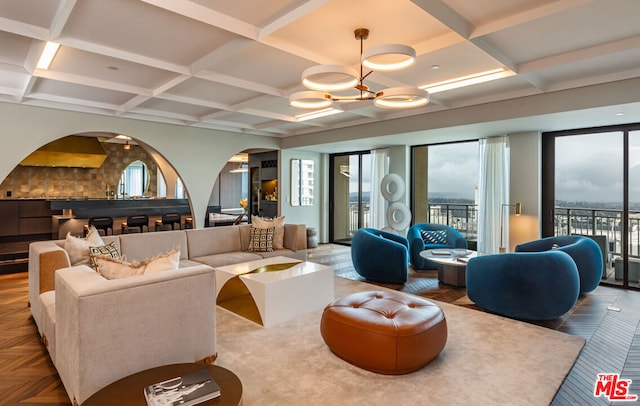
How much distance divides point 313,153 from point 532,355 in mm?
6900

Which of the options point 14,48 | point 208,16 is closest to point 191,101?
point 14,48

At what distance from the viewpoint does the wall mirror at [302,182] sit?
8703 mm

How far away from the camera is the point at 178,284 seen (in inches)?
95.7

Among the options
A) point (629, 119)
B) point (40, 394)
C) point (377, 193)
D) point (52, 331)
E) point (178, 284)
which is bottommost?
point (40, 394)

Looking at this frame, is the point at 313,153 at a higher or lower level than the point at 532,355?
higher

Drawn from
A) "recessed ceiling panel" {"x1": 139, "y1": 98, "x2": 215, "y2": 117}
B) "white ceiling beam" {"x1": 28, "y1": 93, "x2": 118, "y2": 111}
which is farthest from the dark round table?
"white ceiling beam" {"x1": 28, "y1": 93, "x2": 118, "y2": 111}

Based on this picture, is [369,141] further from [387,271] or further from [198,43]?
[198,43]

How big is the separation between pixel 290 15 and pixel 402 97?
4.27 ft

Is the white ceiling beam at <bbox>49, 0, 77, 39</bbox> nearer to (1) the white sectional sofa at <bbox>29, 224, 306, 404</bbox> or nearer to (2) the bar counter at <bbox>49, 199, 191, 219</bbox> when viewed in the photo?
(1) the white sectional sofa at <bbox>29, 224, 306, 404</bbox>

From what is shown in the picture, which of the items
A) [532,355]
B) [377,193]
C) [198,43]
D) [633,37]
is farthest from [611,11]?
[377,193]

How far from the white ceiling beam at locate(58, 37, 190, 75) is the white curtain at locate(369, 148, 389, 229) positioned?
4.87 metres

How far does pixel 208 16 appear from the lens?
2637 mm

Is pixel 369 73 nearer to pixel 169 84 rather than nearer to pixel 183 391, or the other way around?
pixel 169 84

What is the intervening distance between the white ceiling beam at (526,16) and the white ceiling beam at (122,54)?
115 inches
